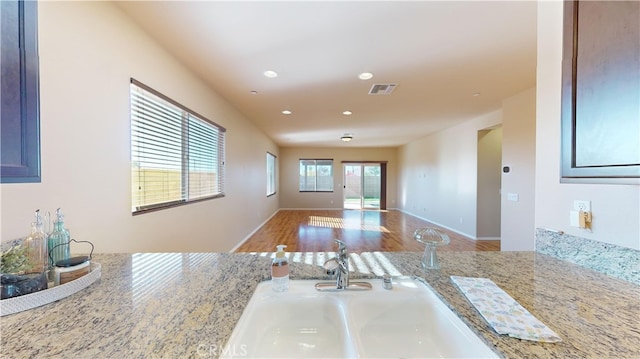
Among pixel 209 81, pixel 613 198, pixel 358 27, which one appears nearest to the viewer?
pixel 613 198

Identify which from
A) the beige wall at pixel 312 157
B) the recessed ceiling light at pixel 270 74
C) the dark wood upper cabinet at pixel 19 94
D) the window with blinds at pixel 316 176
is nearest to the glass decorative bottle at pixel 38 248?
the dark wood upper cabinet at pixel 19 94

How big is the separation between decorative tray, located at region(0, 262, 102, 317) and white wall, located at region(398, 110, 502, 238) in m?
5.55

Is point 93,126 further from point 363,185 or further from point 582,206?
point 363,185

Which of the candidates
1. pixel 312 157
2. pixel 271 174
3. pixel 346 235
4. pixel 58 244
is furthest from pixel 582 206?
pixel 312 157

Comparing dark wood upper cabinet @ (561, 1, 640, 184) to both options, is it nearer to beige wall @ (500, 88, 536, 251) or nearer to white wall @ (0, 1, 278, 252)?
white wall @ (0, 1, 278, 252)

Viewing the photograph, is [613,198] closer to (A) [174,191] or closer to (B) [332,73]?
(B) [332,73]

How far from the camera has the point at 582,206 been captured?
116 cm

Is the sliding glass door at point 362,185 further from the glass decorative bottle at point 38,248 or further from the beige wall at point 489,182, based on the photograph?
the glass decorative bottle at point 38,248

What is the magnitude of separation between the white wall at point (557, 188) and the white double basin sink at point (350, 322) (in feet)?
2.82

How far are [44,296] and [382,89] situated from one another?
344 cm

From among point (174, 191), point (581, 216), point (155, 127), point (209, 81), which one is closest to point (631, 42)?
point (581, 216)

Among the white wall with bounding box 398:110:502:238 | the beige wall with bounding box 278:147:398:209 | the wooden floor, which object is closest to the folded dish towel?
the wooden floor

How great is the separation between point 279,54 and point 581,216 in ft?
8.07

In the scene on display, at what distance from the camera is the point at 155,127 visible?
2.19 m
